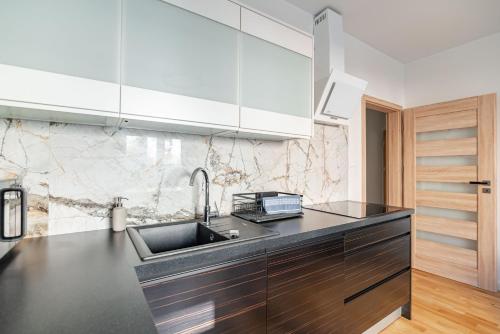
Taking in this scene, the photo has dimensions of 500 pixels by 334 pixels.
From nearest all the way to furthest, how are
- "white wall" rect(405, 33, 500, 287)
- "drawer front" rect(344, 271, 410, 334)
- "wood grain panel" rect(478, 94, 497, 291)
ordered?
"drawer front" rect(344, 271, 410, 334), "wood grain panel" rect(478, 94, 497, 291), "white wall" rect(405, 33, 500, 287)

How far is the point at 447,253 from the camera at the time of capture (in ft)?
9.29

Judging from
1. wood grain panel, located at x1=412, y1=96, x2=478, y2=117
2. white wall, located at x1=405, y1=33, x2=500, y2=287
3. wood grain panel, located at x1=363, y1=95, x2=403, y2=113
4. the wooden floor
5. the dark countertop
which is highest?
white wall, located at x1=405, y1=33, x2=500, y2=287

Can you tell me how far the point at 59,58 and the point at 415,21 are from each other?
2939 mm

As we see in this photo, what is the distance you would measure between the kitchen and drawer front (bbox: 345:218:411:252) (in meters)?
0.01

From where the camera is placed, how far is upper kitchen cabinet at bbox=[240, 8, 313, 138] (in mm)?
1480

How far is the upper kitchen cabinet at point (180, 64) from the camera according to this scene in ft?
3.66

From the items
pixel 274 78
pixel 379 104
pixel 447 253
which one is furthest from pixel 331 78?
pixel 447 253

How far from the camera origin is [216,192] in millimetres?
1705

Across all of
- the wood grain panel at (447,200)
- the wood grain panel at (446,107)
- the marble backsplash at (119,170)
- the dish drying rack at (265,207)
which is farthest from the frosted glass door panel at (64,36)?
the wood grain panel at (447,200)

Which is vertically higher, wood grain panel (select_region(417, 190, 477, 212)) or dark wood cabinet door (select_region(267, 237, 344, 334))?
wood grain panel (select_region(417, 190, 477, 212))

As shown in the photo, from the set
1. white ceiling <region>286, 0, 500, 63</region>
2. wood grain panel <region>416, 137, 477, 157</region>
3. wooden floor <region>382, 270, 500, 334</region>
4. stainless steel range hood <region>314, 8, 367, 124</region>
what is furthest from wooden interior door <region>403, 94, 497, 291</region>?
stainless steel range hood <region>314, 8, 367, 124</region>

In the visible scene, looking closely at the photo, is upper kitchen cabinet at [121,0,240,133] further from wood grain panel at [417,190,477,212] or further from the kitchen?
wood grain panel at [417,190,477,212]

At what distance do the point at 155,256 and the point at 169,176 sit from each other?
683 millimetres

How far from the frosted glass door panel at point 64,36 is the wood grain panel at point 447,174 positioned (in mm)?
3412
